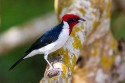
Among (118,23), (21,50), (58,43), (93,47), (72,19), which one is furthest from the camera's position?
(21,50)

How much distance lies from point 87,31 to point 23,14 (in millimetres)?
3598

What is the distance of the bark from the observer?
4.19m

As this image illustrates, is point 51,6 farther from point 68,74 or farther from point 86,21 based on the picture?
point 68,74

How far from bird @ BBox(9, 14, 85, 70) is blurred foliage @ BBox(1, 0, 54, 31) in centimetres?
367

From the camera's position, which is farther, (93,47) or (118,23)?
(118,23)

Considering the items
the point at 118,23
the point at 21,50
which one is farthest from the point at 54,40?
the point at 21,50

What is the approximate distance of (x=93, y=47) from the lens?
5.29 m

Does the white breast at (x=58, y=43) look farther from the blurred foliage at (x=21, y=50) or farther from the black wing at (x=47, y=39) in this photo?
the blurred foliage at (x=21, y=50)

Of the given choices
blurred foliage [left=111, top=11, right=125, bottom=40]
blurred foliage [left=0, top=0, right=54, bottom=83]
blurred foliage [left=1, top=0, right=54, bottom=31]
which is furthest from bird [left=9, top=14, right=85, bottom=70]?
blurred foliage [left=1, top=0, right=54, bottom=31]

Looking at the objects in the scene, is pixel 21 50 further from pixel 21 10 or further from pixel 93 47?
pixel 93 47

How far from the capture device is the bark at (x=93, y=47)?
4.19 m

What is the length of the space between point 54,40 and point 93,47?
1226 millimetres

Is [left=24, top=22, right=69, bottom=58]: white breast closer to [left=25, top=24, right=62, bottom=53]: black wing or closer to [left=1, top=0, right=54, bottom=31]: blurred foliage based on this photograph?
[left=25, top=24, right=62, bottom=53]: black wing

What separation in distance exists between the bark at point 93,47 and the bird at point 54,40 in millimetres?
60
